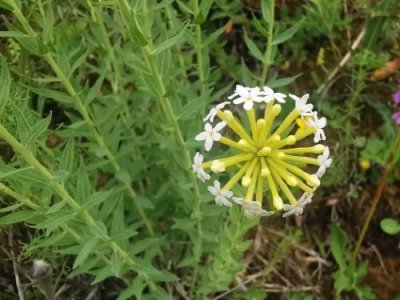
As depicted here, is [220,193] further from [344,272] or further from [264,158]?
[344,272]

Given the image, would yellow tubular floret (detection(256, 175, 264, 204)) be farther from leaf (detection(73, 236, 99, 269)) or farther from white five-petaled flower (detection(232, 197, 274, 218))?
leaf (detection(73, 236, 99, 269))

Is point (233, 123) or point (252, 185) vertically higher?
point (233, 123)

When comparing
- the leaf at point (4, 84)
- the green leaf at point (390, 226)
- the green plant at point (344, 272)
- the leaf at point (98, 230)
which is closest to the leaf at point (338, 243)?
the green plant at point (344, 272)

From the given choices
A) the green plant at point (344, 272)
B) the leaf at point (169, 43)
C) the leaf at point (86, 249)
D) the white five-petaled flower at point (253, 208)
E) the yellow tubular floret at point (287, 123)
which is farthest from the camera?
the green plant at point (344, 272)

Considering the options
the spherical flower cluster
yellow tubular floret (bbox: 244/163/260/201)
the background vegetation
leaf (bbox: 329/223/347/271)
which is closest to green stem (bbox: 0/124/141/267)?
the background vegetation

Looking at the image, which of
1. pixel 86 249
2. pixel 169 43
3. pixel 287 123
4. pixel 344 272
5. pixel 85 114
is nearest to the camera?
pixel 287 123

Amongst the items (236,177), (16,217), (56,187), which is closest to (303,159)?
(236,177)

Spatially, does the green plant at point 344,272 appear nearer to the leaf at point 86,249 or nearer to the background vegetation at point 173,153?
the background vegetation at point 173,153
